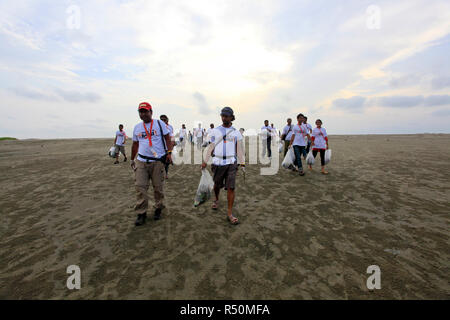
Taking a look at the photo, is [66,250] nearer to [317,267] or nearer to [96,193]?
[96,193]

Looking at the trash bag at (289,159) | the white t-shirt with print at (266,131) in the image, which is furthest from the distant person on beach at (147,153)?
the white t-shirt with print at (266,131)

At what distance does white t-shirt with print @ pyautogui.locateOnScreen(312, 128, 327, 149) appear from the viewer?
6883 millimetres

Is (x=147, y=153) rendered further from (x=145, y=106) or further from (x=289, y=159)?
(x=289, y=159)

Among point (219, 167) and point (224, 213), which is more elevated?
point (219, 167)

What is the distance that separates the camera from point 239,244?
3043 mm

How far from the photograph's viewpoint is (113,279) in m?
2.33

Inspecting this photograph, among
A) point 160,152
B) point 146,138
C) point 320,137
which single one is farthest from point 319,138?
point 146,138

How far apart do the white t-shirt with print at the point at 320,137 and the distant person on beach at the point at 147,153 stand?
550 cm

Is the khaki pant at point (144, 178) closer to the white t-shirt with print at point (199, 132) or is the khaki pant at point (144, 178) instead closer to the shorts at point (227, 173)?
the shorts at point (227, 173)

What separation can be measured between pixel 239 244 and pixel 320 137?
5.47 metres

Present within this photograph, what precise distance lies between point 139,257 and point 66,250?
1.26 metres

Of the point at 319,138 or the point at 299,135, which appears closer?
the point at 299,135
